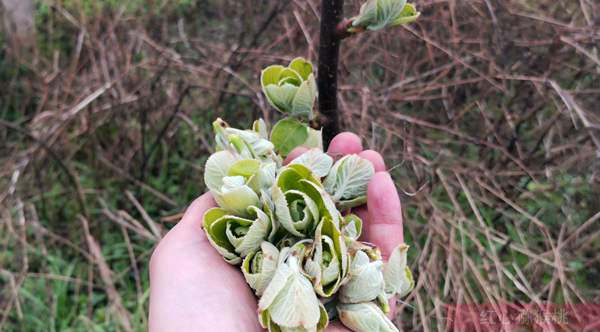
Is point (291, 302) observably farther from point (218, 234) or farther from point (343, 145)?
point (343, 145)

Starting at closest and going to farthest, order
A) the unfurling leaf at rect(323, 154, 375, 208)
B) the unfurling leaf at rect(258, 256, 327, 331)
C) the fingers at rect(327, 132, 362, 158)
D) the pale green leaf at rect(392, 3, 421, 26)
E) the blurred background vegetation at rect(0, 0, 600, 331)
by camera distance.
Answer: the unfurling leaf at rect(258, 256, 327, 331), the pale green leaf at rect(392, 3, 421, 26), the unfurling leaf at rect(323, 154, 375, 208), the fingers at rect(327, 132, 362, 158), the blurred background vegetation at rect(0, 0, 600, 331)

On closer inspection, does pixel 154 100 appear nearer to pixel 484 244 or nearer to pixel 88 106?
pixel 88 106

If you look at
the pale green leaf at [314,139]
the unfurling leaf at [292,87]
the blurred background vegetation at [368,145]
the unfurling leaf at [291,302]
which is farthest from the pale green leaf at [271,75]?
the blurred background vegetation at [368,145]

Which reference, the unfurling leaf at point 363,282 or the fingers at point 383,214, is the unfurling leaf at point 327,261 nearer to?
the unfurling leaf at point 363,282

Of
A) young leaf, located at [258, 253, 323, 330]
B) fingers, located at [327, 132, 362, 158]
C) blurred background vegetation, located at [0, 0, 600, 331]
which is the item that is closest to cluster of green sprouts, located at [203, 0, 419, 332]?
young leaf, located at [258, 253, 323, 330]

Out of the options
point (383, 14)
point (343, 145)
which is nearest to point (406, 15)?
point (383, 14)

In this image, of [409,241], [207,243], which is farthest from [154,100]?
[207,243]

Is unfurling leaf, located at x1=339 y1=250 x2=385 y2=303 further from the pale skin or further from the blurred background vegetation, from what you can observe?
the blurred background vegetation
